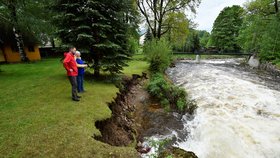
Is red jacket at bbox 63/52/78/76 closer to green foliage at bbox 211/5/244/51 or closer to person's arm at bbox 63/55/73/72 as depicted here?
person's arm at bbox 63/55/73/72

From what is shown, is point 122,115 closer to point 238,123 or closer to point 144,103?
point 144,103

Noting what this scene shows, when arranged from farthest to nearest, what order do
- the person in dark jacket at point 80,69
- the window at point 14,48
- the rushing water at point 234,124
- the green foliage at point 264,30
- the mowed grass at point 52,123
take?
the window at point 14,48 → the green foliage at point 264,30 → the person in dark jacket at point 80,69 → the rushing water at point 234,124 → the mowed grass at point 52,123

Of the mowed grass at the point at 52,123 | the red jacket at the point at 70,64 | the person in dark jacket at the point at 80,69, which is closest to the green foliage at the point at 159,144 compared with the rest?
the mowed grass at the point at 52,123

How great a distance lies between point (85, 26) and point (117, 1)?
6.61 ft

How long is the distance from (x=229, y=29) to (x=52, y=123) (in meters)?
39.9

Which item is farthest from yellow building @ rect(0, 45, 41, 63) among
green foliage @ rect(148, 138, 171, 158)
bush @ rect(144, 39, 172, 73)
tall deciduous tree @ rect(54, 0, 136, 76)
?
green foliage @ rect(148, 138, 171, 158)

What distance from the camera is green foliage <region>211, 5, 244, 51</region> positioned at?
36.1m

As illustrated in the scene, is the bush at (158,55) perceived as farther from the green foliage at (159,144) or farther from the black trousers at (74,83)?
the green foliage at (159,144)

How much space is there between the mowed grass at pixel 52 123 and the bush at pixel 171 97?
8.35ft

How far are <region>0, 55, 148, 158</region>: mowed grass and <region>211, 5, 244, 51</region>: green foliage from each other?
36.3m

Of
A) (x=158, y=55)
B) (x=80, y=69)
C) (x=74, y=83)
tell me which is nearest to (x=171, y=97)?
(x=80, y=69)

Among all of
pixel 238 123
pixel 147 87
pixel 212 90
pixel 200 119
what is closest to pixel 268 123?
pixel 238 123

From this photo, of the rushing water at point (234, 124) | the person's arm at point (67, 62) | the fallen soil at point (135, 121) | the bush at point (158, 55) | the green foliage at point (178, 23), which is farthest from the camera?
the green foliage at point (178, 23)

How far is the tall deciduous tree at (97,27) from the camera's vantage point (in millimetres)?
7785
